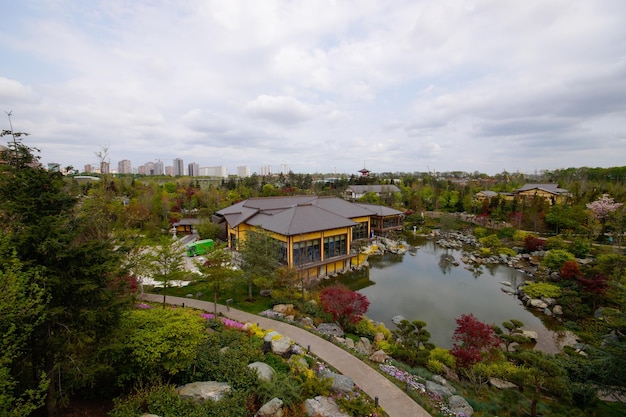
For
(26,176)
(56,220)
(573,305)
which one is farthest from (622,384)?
(26,176)

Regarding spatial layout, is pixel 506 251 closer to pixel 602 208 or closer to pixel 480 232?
pixel 480 232

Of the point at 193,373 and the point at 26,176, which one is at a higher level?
the point at 26,176

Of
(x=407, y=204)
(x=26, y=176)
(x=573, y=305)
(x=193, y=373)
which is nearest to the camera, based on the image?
(x=26, y=176)

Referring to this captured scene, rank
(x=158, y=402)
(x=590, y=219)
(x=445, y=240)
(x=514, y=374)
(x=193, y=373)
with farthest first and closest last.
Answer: (x=445, y=240) → (x=590, y=219) → (x=514, y=374) → (x=193, y=373) → (x=158, y=402)

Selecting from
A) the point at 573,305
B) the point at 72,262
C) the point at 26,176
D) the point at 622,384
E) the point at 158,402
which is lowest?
the point at 573,305

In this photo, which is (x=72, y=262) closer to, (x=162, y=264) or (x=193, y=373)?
(x=193, y=373)

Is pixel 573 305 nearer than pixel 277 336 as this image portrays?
No
